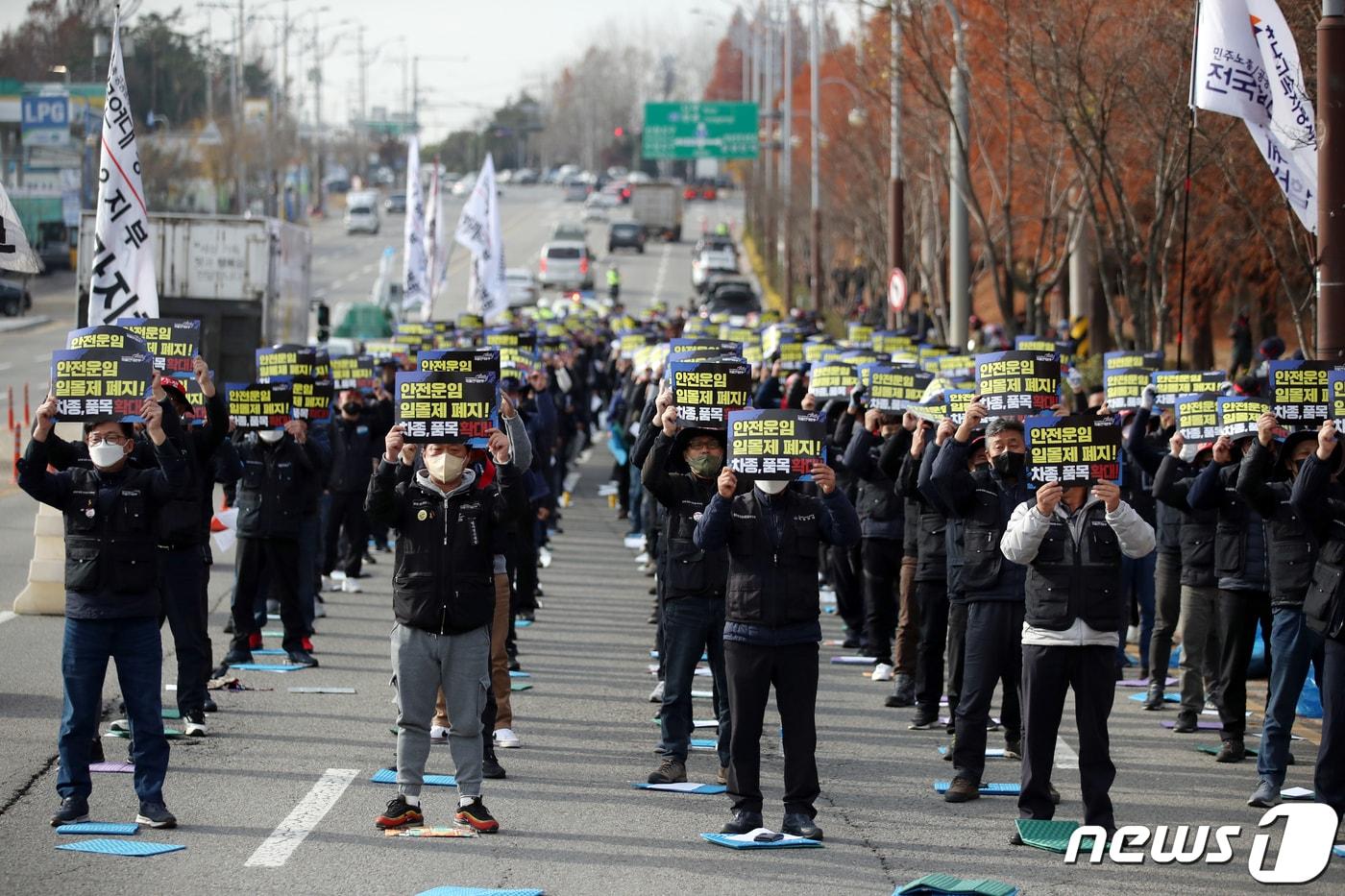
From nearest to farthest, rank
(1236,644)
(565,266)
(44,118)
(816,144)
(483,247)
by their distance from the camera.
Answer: (1236,644) → (483,247) → (816,144) → (44,118) → (565,266)

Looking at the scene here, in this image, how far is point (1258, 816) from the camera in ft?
32.7

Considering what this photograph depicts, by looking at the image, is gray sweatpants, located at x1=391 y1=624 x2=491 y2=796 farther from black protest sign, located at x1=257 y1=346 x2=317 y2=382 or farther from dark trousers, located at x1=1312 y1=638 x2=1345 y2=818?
black protest sign, located at x1=257 y1=346 x2=317 y2=382

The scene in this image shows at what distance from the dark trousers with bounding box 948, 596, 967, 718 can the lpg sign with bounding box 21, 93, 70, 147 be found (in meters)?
52.3

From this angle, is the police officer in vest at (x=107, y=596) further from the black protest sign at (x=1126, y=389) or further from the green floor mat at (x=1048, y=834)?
the black protest sign at (x=1126, y=389)

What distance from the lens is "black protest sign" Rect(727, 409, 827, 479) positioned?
9.38m

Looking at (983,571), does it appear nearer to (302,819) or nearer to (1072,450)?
(1072,450)

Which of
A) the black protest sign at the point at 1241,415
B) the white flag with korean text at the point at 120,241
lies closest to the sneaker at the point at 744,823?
the black protest sign at the point at 1241,415

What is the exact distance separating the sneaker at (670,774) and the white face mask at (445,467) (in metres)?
2.12

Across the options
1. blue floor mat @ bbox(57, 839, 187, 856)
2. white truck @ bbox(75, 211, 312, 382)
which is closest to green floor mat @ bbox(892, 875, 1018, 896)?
blue floor mat @ bbox(57, 839, 187, 856)

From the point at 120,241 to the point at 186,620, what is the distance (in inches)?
205

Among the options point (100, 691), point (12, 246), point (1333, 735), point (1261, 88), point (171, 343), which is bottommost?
point (1333, 735)

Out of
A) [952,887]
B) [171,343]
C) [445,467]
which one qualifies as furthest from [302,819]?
[171,343]

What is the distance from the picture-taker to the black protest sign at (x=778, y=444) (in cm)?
938

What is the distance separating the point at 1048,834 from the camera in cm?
933
